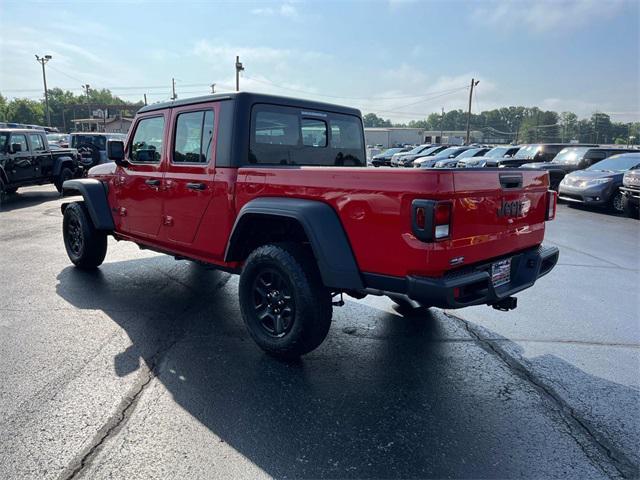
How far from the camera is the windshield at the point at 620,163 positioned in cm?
1255

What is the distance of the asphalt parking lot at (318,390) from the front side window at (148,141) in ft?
5.07

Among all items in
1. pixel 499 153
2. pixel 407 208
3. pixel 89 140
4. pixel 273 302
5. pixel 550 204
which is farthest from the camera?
pixel 499 153

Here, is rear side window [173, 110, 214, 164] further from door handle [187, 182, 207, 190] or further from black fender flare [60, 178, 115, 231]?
black fender flare [60, 178, 115, 231]

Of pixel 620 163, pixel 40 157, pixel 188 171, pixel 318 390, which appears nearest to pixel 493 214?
pixel 318 390

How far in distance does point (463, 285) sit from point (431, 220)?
1.63ft

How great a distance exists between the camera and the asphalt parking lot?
8.02 ft

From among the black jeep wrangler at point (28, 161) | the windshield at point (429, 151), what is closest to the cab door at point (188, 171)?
the black jeep wrangler at point (28, 161)

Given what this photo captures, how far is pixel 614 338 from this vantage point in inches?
164

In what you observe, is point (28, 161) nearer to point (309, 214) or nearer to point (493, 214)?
point (309, 214)

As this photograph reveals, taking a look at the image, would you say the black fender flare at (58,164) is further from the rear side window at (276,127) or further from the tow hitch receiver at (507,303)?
the tow hitch receiver at (507,303)

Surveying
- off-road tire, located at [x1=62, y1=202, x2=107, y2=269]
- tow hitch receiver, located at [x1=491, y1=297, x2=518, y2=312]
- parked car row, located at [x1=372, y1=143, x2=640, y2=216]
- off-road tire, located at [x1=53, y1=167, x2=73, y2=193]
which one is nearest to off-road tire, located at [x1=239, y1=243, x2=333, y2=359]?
tow hitch receiver, located at [x1=491, y1=297, x2=518, y2=312]

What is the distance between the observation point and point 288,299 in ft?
11.3

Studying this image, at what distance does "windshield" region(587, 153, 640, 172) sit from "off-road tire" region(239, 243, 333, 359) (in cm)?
1232

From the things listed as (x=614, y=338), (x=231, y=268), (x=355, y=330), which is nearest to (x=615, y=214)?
(x=614, y=338)
